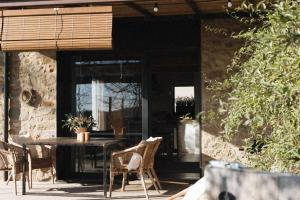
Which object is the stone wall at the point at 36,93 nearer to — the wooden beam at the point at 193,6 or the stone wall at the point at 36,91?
the stone wall at the point at 36,91

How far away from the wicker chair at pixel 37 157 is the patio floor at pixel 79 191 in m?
0.31

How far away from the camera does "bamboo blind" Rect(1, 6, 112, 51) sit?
21.9ft

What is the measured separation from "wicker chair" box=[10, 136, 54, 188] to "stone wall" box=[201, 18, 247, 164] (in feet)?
8.17

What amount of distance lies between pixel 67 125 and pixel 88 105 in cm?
56

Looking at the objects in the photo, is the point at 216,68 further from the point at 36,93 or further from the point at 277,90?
the point at 277,90

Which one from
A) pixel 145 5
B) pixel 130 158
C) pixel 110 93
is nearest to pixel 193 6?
pixel 145 5


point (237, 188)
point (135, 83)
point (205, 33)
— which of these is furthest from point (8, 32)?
point (237, 188)

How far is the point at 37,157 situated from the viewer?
841 cm

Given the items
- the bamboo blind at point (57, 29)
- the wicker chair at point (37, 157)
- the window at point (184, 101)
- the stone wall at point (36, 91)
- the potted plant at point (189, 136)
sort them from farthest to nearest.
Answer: the window at point (184, 101), the potted plant at point (189, 136), the stone wall at point (36, 91), the wicker chair at point (37, 157), the bamboo blind at point (57, 29)

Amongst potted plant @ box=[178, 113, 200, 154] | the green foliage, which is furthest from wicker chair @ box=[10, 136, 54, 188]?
the green foliage

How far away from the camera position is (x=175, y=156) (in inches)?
365

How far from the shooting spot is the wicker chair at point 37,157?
25.5ft

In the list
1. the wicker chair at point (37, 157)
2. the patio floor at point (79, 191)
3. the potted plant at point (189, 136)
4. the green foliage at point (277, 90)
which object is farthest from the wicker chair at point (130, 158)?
the green foliage at point (277, 90)

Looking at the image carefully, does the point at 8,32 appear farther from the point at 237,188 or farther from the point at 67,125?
the point at 237,188
